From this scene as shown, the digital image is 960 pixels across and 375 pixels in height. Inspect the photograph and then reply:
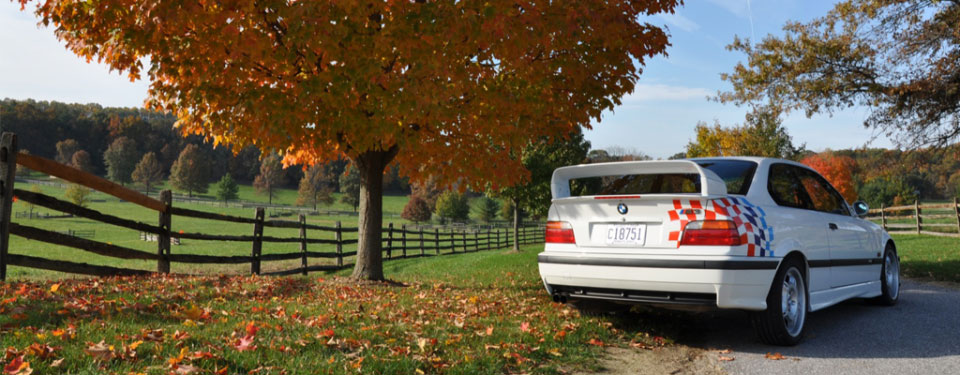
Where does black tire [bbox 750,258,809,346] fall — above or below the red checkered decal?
below

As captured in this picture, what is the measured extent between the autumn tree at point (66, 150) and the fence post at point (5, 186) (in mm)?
105200

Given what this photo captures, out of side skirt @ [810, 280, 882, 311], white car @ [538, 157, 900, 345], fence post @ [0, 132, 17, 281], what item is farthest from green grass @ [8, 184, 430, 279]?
side skirt @ [810, 280, 882, 311]

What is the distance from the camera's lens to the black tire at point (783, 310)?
4.74 m

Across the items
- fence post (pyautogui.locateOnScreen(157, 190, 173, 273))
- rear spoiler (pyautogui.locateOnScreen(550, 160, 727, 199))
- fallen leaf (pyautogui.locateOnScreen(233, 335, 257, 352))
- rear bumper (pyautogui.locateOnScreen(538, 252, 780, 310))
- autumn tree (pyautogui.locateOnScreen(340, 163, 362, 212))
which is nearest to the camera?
fallen leaf (pyautogui.locateOnScreen(233, 335, 257, 352))

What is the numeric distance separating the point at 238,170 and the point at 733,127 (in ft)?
307

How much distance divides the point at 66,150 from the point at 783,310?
373 feet

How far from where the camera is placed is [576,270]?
5109mm

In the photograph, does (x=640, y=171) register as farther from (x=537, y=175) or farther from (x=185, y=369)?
(x=537, y=175)

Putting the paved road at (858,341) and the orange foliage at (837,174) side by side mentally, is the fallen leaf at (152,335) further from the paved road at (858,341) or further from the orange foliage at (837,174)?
the orange foliage at (837,174)

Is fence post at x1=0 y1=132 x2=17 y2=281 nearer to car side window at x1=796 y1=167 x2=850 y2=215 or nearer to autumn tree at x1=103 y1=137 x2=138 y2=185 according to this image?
car side window at x1=796 y1=167 x2=850 y2=215

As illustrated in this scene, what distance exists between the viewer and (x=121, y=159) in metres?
93.3

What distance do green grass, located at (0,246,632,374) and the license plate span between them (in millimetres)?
829

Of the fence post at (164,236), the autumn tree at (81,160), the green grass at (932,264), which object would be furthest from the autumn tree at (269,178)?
the green grass at (932,264)

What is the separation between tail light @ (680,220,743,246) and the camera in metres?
4.48
